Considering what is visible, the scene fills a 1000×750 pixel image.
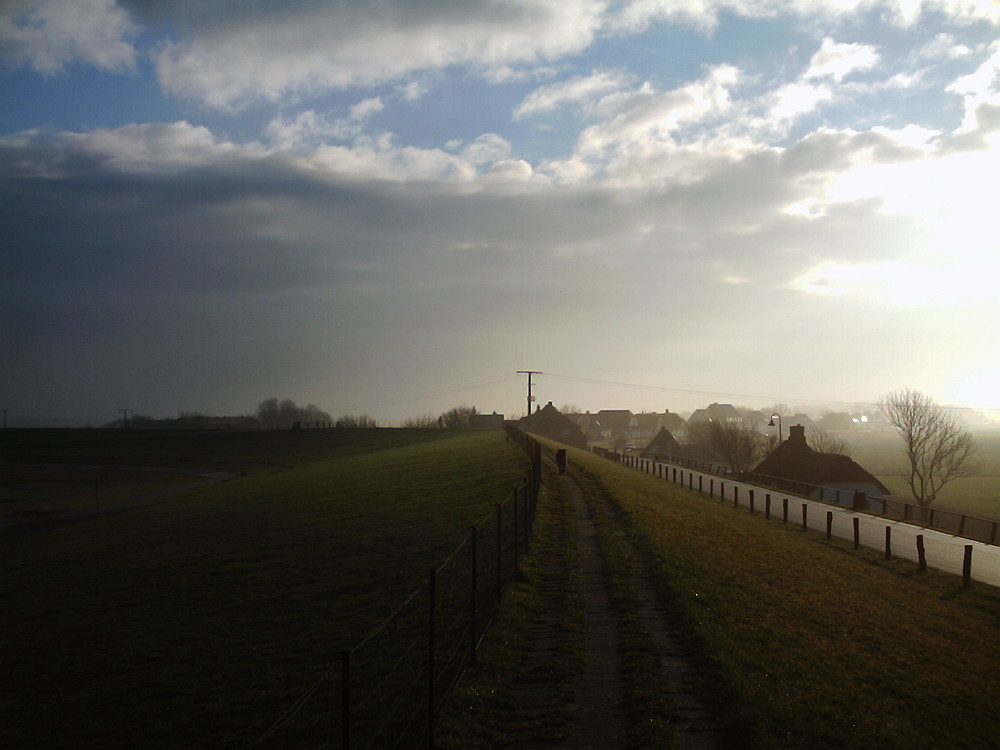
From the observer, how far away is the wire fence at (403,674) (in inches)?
337

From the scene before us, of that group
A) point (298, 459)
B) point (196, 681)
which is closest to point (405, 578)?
point (196, 681)

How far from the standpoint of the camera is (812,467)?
58312 mm

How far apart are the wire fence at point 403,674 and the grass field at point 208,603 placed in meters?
0.24

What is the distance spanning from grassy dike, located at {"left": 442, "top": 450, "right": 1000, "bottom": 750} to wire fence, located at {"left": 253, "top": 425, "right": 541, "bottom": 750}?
27.4 inches

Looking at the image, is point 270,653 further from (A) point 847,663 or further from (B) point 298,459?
(B) point 298,459

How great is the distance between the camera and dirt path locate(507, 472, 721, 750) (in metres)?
8.70

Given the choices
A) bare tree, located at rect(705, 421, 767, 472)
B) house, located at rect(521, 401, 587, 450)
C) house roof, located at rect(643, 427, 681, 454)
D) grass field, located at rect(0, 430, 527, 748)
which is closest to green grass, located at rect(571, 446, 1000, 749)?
grass field, located at rect(0, 430, 527, 748)

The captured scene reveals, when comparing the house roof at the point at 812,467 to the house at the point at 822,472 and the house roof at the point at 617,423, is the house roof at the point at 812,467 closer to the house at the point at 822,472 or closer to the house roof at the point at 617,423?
the house at the point at 822,472

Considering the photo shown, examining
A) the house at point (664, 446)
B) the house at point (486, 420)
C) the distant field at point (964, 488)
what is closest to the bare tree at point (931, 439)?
the distant field at point (964, 488)

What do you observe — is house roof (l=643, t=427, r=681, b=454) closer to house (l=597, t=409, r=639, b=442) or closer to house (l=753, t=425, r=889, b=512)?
house (l=753, t=425, r=889, b=512)

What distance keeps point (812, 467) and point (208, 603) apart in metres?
51.8

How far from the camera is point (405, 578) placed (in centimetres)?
1670

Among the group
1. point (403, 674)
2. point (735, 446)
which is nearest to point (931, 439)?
point (735, 446)

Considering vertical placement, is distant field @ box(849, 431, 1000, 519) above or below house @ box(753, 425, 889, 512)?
below
